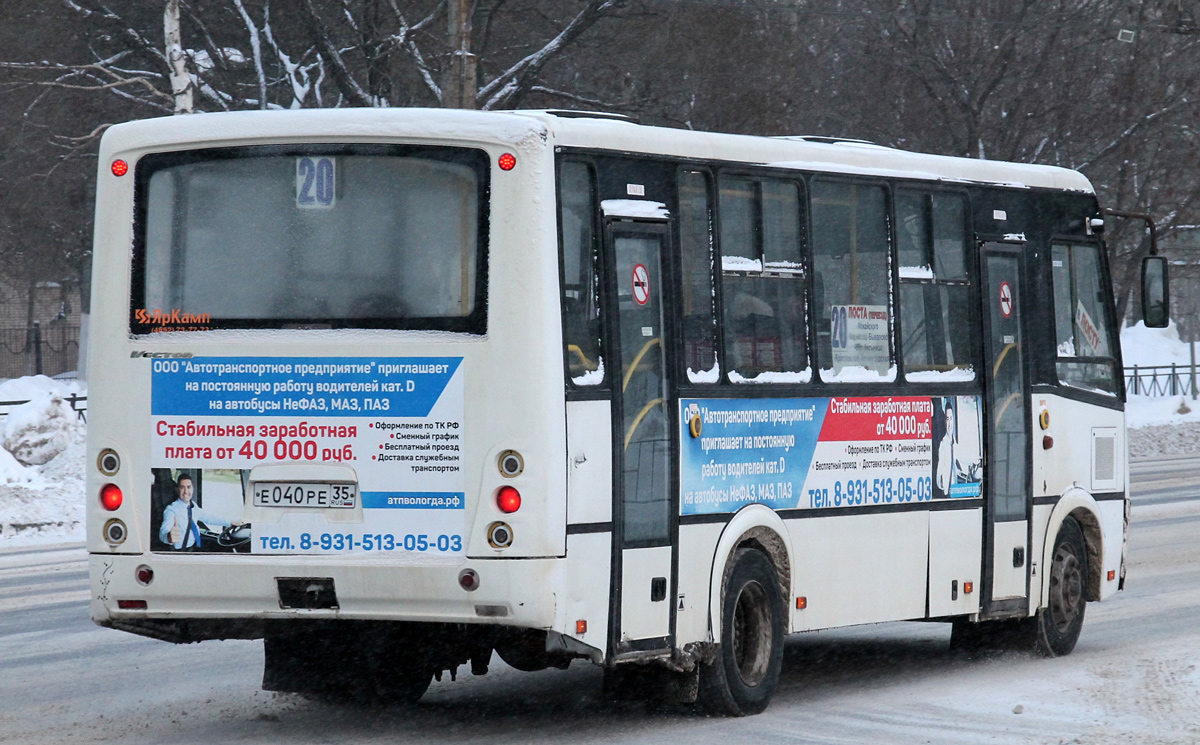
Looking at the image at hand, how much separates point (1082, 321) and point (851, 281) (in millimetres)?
2821

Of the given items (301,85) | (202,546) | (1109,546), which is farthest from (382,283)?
(301,85)

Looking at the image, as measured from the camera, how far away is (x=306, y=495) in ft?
26.2

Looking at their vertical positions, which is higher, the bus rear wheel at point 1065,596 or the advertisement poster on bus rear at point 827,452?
the advertisement poster on bus rear at point 827,452

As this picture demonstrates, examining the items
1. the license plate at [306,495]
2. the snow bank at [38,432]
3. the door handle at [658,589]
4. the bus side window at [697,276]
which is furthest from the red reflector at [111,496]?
the snow bank at [38,432]

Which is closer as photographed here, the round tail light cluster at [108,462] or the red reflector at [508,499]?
the red reflector at [508,499]

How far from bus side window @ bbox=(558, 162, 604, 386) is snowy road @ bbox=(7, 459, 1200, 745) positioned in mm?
1687

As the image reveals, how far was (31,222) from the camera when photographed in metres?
38.7

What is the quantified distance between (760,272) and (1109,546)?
4.08 metres

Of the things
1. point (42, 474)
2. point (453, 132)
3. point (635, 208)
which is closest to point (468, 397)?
point (453, 132)

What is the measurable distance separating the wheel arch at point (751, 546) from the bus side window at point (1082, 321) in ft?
10.6

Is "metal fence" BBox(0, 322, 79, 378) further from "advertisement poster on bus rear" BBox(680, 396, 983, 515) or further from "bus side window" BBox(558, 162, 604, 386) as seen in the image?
"bus side window" BBox(558, 162, 604, 386)

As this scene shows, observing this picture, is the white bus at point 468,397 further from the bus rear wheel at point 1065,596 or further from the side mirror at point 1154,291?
the side mirror at point 1154,291

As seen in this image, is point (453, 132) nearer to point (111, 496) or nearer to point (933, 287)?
point (111, 496)

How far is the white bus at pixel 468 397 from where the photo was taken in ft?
25.7
